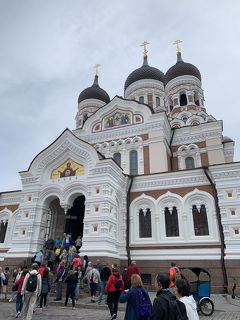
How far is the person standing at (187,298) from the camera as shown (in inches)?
132

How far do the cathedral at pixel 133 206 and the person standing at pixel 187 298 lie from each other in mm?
9833

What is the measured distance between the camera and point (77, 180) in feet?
50.7

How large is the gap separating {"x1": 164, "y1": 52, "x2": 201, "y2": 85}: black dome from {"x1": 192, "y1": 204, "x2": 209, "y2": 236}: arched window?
19327 millimetres

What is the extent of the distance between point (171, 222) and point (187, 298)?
1189 cm

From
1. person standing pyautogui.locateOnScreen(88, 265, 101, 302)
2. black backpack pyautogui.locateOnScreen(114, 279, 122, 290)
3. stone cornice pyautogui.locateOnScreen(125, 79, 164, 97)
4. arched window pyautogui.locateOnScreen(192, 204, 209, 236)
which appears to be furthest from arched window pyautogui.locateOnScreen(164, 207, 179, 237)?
stone cornice pyautogui.locateOnScreen(125, 79, 164, 97)

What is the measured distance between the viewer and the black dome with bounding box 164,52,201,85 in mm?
29617

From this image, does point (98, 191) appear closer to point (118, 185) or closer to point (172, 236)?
point (118, 185)

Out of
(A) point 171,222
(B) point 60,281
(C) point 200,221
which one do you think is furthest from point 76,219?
(C) point 200,221

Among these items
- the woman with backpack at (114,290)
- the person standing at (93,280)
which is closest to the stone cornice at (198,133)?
the person standing at (93,280)

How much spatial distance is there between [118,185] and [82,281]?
583 centimetres

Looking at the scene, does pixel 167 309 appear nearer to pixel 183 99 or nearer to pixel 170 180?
pixel 170 180

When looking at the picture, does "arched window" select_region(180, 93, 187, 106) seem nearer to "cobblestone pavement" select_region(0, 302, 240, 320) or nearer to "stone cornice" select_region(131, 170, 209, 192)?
"stone cornice" select_region(131, 170, 209, 192)

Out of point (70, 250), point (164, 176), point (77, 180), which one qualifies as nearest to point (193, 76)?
point (164, 176)

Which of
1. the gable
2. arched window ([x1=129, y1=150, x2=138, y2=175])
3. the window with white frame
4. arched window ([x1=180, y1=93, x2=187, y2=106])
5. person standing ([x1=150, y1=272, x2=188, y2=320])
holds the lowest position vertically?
person standing ([x1=150, y1=272, x2=188, y2=320])
